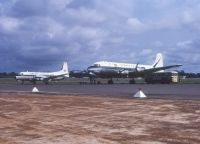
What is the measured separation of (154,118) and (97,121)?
240 centimetres

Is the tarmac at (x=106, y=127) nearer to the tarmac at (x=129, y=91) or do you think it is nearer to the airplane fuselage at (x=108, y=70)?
the tarmac at (x=129, y=91)

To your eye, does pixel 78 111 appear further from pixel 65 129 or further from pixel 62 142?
pixel 62 142

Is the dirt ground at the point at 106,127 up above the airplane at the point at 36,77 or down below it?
below

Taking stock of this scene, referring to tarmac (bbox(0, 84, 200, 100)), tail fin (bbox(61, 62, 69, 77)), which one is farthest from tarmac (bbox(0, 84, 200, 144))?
tail fin (bbox(61, 62, 69, 77))

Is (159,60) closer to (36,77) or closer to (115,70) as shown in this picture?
(115,70)

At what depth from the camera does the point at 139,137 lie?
39.4ft

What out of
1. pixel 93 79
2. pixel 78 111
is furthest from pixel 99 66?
pixel 78 111

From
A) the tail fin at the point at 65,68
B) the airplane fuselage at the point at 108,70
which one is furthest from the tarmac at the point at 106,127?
the tail fin at the point at 65,68

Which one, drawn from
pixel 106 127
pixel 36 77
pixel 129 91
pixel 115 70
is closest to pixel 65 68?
pixel 36 77

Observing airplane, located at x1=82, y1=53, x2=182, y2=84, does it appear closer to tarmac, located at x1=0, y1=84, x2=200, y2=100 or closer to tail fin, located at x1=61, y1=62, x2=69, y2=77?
tarmac, located at x1=0, y1=84, x2=200, y2=100

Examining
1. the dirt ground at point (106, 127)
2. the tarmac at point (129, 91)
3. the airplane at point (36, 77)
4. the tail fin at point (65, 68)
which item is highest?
the tail fin at point (65, 68)

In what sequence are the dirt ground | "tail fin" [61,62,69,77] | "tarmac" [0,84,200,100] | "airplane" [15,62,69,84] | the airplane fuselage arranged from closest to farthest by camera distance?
1. the dirt ground
2. "tarmac" [0,84,200,100]
3. the airplane fuselage
4. "airplane" [15,62,69,84]
5. "tail fin" [61,62,69,77]

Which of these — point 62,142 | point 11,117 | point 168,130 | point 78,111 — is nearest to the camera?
point 62,142

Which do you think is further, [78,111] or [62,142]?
[78,111]
